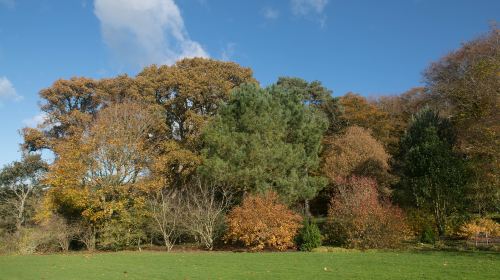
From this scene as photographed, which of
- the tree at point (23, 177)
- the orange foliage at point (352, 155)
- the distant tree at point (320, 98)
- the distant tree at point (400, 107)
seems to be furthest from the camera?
the distant tree at point (320, 98)

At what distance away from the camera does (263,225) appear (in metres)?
19.1

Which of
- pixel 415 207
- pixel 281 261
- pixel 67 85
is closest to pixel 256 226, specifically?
pixel 281 261

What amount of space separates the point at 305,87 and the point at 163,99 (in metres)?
17.4

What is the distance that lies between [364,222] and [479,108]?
832cm

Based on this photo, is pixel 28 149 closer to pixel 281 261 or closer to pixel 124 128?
pixel 124 128

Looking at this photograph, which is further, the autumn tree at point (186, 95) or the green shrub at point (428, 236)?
the autumn tree at point (186, 95)

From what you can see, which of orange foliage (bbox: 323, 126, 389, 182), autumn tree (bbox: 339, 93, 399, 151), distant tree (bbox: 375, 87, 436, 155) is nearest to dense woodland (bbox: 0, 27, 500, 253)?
orange foliage (bbox: 323, 126, 389, 182)

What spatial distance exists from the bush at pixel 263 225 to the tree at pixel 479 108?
9.25 metres

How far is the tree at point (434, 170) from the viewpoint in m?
21.6

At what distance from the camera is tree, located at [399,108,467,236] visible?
850 inches

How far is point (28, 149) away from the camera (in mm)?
32250

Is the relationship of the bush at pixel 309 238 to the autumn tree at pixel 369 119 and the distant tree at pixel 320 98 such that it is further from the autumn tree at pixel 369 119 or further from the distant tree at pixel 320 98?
the distant tree at pixel 320 98

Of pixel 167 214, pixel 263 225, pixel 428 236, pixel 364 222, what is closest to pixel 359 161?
pixel 428 236

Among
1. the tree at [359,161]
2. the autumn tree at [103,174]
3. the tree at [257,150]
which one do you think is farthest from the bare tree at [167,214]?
the tree at [359,161]
